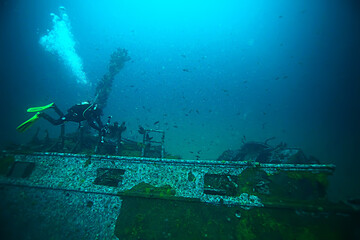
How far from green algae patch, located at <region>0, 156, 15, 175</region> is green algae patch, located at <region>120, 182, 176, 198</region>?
447 cm

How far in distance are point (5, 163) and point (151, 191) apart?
544 cm

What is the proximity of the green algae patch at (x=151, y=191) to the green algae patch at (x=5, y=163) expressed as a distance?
4471 mm

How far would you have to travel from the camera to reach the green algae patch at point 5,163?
17.9 feet

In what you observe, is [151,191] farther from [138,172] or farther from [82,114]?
[82,114]

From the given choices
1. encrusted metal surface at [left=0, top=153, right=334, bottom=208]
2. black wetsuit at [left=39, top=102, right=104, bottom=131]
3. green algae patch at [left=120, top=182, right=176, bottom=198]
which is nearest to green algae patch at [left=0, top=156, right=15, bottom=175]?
encrusted metal surface at [left=0, top=153, right=334, bottom=208]

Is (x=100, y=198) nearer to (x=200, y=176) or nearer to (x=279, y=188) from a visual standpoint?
(x=200, y=176)

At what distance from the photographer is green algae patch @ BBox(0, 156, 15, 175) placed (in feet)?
17.9

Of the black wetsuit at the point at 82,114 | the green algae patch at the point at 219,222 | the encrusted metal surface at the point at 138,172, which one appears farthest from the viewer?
the black wetsuit at the point at 82,114

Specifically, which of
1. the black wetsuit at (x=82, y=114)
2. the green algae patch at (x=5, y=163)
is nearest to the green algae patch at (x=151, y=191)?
the green algae patch at (x=5, y=163)

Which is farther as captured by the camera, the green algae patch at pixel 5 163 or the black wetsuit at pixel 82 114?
the black wetsuit at pixel 82 114

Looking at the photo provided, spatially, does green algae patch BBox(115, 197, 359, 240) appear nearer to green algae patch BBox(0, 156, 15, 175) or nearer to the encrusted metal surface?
the encrusted metal surface

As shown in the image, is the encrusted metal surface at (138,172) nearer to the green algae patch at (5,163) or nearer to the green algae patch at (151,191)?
the green algae patch at (151,191)

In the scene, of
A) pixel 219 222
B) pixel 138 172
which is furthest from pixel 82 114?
pixel 219 222

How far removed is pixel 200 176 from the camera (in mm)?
4855
